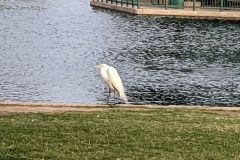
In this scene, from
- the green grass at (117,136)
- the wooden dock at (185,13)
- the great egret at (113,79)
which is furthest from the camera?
the wooden dock at (185,13)

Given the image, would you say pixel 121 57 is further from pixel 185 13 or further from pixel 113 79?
pixel 185 13

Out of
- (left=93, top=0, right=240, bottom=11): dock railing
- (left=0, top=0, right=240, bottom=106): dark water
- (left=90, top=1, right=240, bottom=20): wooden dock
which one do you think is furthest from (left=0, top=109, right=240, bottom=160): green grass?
(left=93, top=0, right=240, bottom=11): dock railing

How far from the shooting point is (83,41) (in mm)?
38125

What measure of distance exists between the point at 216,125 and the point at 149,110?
2824 millimetres

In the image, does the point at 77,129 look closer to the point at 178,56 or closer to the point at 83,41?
the point at 178,56

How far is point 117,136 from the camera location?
10969mm

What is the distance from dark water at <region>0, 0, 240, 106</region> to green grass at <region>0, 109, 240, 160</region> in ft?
25.0

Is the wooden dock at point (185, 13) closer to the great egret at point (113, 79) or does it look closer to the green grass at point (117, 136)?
the great egret at point (113, 79)

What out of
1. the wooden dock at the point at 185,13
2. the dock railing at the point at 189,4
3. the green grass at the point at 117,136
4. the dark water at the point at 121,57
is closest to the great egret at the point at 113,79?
the green grass at the point at 117,136

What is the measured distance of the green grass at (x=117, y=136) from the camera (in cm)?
971

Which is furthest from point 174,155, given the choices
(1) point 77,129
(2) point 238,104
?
(2) point 238,104

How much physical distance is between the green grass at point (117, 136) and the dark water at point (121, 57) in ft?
25.0

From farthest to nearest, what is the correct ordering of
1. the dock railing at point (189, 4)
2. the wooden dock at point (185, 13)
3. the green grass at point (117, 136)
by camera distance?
the dock railing at point (189, 4), the wooden dock at point (185, 13), the green grass at point (117, 136)

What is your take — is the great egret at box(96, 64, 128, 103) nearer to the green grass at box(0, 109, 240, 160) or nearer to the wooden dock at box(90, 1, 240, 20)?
the green grass at box(0, 109, 240, 160)
